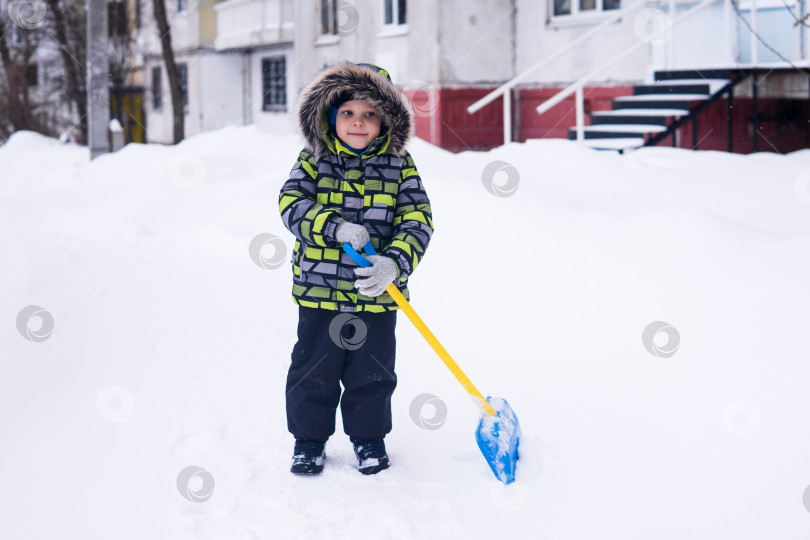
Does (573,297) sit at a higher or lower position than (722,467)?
higher

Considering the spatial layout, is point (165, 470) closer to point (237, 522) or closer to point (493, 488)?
point (237, 522)

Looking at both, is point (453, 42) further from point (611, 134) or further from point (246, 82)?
point (246, 82)

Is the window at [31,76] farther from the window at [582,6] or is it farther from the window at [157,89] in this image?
the window at [582,6]

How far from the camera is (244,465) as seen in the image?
2.96m

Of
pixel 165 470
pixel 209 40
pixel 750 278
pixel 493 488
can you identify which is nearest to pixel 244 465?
pixel 165 470

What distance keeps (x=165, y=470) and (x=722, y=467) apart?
77.3 inches

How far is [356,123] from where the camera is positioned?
2791mm

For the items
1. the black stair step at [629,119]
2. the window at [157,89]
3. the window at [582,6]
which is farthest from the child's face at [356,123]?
the window at [157,89]

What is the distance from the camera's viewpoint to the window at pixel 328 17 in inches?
672

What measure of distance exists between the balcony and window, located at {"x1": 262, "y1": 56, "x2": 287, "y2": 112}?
0.89 meters

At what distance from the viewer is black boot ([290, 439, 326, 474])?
291 centimetres

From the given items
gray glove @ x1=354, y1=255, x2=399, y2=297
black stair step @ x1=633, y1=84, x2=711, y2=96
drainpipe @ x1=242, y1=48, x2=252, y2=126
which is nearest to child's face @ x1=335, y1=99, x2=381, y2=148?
gray glove @ x1=354, y1=255, x2=399, y2=297

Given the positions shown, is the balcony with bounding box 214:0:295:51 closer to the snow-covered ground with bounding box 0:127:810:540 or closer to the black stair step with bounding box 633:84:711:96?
the black stair step with bounding box 633:84:711:96

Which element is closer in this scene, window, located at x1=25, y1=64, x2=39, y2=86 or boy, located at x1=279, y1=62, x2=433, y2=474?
boy, located at x1=279, y1=62, x2=433, y2=474
